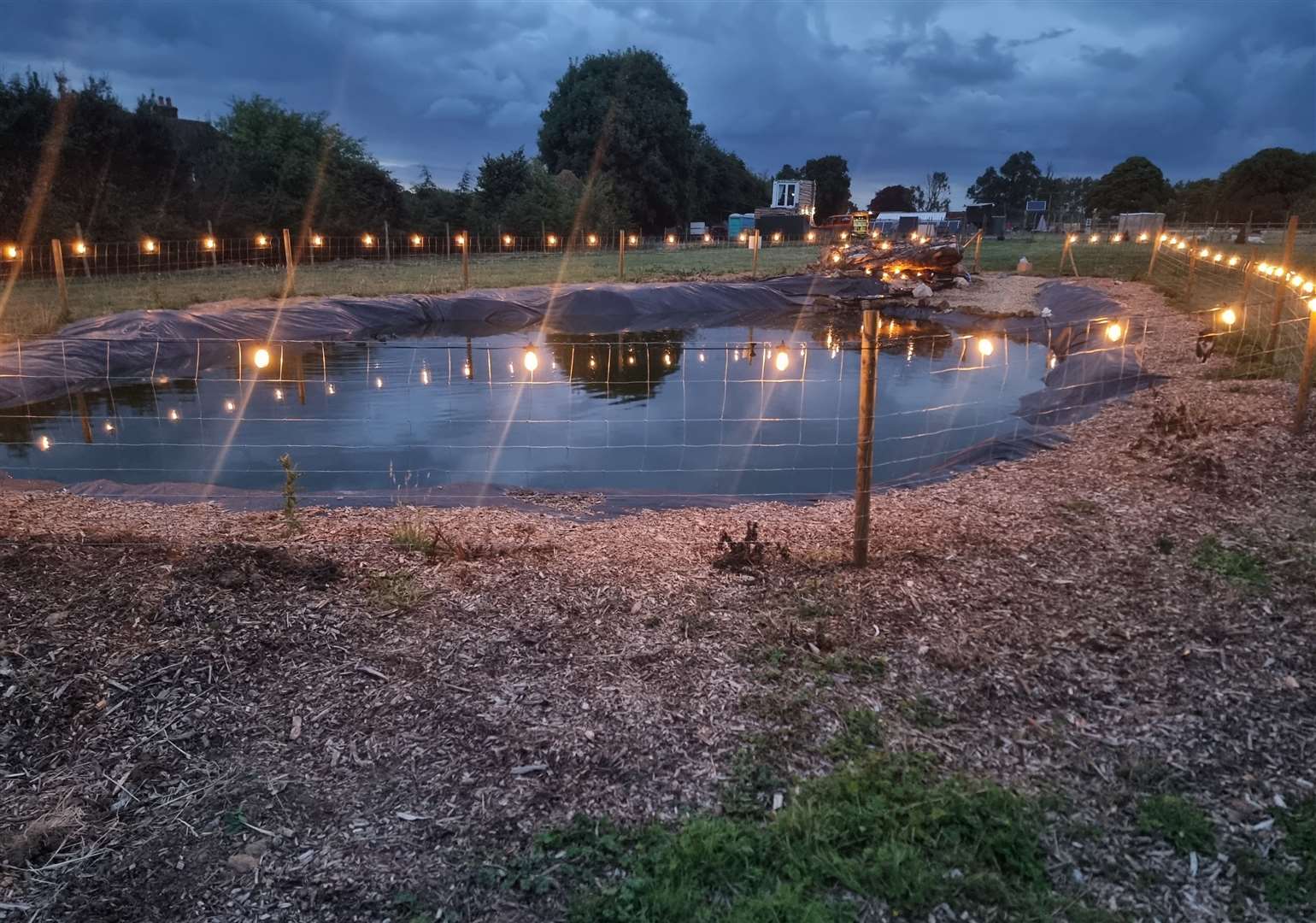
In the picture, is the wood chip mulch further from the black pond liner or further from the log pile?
the log pile

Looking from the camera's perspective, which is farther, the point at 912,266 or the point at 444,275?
the point at 912,266

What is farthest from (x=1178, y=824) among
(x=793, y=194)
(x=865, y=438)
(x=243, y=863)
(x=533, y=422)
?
(x=793, y=194)

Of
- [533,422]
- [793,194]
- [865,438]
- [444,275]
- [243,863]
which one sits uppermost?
[793,194]

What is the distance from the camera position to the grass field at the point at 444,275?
1584cm

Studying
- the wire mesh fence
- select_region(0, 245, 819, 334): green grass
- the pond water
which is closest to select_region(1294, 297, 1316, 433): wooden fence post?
the wire mesh fence

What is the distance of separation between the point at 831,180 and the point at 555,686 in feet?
305

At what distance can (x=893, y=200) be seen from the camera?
10456cm

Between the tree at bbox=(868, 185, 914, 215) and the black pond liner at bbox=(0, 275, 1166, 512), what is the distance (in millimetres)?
86098

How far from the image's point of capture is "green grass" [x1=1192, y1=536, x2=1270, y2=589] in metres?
4.61

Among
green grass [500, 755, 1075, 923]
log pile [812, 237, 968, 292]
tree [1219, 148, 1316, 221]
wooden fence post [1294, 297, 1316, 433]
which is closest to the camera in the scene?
green grass [500, 755, 1075, 923]

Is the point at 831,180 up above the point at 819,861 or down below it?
above

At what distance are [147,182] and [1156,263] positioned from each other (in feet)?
104

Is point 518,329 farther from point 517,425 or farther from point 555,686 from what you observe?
point 555,686

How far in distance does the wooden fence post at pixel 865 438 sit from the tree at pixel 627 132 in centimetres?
4300
